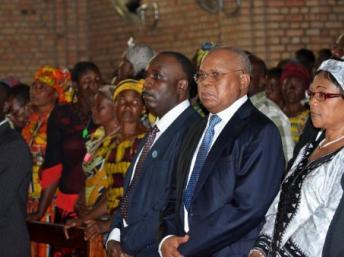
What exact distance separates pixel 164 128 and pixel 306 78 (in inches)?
124

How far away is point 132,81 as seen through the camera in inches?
265

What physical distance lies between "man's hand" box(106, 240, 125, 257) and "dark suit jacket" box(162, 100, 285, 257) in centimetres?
74

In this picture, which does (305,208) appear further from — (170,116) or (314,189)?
(170,116)

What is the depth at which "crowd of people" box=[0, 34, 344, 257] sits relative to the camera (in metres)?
4.67

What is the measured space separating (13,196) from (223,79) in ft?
6.11

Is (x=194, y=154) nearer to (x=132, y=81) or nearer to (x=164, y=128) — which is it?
(x=164, y=128)

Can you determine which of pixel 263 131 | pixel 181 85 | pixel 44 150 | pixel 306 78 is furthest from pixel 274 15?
pixel 263 131

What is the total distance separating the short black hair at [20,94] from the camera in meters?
9.16

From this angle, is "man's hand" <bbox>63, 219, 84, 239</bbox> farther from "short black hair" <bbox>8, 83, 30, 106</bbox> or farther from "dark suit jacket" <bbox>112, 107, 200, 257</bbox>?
"short black hair" <bbox>8, 83, 30, 106</bbox>

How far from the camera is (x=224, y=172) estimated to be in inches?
197

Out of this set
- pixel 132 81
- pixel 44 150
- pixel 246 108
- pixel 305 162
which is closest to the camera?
pixel 305 162

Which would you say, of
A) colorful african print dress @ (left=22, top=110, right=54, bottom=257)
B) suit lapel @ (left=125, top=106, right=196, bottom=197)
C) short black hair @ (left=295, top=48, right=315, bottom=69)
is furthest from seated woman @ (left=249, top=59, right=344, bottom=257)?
short black hair @ (left=295, top=48, right=315, bottom=69)

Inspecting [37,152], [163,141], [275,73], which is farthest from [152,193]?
[275,73]

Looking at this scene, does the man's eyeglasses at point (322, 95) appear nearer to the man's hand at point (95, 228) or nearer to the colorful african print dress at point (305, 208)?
the colorful african print dress at point (305, 208)
